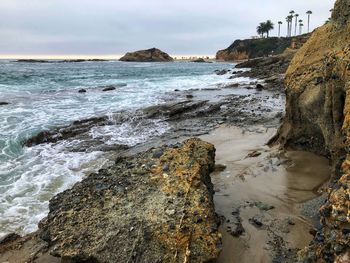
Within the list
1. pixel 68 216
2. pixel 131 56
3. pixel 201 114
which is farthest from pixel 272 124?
pixel 131 56

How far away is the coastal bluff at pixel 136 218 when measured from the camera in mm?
3699

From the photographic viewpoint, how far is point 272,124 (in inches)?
419

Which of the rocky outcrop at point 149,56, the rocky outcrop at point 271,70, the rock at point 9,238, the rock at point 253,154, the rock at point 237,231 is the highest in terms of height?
the rocky outcrop at point 149,56

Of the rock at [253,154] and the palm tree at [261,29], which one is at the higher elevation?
the palm tree at [261,29]

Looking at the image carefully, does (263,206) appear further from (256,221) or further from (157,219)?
(157,219)

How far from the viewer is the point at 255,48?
330 ft

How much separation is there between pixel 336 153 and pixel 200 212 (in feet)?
7.55

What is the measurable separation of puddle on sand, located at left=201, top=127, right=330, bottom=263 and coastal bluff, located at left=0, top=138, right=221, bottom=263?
486mm

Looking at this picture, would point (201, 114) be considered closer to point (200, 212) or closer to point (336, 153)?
point (336, 153)

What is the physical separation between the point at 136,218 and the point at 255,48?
334 ft

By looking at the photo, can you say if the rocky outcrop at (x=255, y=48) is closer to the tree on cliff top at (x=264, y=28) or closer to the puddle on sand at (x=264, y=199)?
the tree on cliff top at (x=264, y=28)

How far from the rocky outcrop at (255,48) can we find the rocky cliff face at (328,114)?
85.6m

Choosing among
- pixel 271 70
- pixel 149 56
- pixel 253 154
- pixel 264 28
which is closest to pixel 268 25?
pixel 264 28

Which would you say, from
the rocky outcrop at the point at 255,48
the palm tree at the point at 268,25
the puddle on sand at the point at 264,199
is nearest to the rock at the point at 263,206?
the puddle on sand at the point at 264,199
